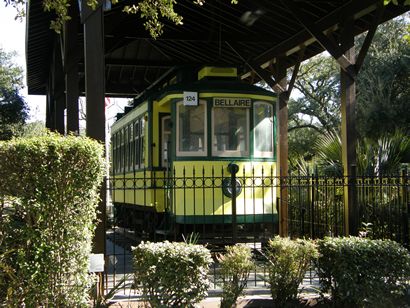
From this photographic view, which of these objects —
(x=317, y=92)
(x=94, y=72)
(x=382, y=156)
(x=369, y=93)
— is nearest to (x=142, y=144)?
(x=382, y=156)

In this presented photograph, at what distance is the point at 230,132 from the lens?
1066 cm

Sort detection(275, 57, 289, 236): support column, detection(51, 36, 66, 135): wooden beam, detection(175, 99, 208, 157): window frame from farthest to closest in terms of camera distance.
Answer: detection(51, 36, 66, 135): wooden beam < detection(275, 57, 289, 236): support column < detection(175, 99, 208, 157): window frame

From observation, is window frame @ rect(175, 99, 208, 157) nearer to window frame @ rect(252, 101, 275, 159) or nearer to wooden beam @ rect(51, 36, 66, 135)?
window frame @ rect(252, 101, 275, 159)

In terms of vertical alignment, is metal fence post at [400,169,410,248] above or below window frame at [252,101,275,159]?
below

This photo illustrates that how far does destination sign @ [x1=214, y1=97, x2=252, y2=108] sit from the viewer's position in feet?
34.4

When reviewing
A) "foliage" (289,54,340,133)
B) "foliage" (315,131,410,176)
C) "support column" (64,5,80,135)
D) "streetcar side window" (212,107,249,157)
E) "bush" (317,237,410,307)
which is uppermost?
"foliage" (289,54,340,133)

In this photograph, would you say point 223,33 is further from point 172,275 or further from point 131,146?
point 172,275

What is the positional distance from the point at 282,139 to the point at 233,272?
7121mm

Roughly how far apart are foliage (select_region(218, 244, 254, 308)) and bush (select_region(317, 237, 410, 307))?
924 mm

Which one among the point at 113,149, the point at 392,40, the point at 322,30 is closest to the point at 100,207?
the point at 322,30

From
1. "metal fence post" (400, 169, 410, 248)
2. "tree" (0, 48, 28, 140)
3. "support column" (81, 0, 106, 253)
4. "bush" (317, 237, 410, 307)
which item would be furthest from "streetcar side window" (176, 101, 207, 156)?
"tree" (0, 48, 28, 140)

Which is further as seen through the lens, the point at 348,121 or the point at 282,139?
the point at 282,139

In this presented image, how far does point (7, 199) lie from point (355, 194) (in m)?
5.82

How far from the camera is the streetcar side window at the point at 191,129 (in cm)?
1045
